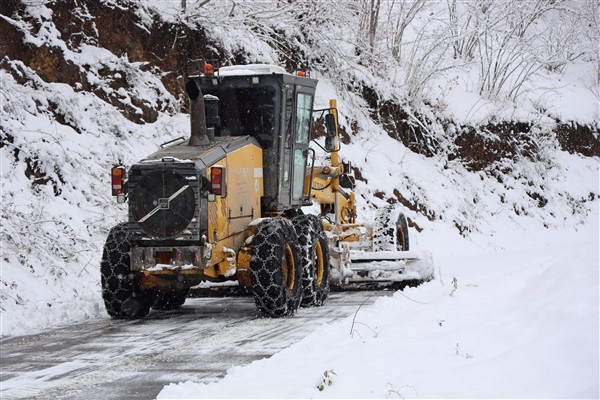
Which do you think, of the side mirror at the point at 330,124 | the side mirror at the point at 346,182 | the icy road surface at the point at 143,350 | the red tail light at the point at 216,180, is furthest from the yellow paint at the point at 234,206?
the side mirror at the point at 346,182

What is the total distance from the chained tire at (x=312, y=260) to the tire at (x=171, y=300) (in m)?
1.56

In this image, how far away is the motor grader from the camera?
9234mm

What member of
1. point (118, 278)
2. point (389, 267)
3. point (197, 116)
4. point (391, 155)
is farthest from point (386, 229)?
point (391, 155)

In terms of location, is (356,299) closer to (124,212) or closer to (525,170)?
(124,212)

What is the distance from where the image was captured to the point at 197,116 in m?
9.95

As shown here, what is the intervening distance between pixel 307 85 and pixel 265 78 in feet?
2.71

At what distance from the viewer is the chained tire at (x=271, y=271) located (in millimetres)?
9383

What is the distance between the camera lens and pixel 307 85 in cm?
1129

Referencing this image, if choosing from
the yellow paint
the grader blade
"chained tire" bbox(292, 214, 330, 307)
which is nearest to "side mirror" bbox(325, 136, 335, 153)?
"chained tire" bbox(292, 214, 330, 307)

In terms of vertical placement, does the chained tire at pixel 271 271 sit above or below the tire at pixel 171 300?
above

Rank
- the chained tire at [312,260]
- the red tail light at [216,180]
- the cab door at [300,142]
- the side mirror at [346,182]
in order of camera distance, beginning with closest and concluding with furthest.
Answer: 1. the red tail light at [216,180]
2. the chained tire at [312,260]
3. the cab door at [300,142]
4. the side mirror at [346,182]

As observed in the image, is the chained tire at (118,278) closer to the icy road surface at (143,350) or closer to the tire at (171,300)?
the icy road surface at (143,350)

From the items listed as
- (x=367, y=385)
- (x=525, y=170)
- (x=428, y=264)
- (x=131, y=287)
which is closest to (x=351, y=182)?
(x=428, y=264)

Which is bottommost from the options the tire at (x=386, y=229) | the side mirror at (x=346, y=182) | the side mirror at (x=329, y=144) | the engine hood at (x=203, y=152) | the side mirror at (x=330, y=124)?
the tire at (x=386, y=229)
